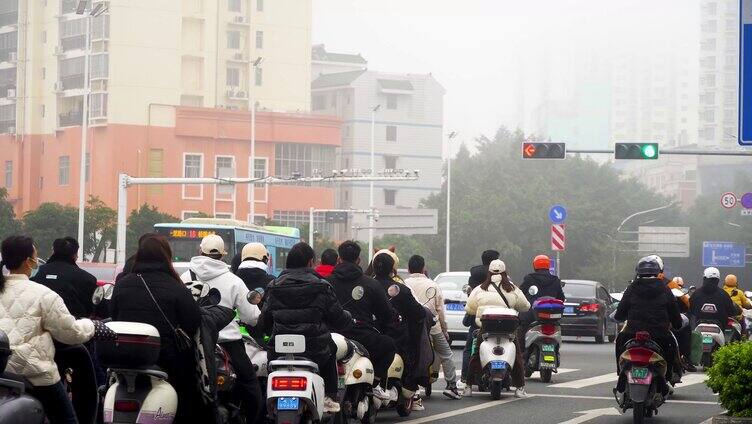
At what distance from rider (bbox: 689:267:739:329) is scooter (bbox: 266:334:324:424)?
492 inches

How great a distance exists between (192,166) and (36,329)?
9253 centimetres

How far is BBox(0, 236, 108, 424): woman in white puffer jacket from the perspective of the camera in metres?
8.56

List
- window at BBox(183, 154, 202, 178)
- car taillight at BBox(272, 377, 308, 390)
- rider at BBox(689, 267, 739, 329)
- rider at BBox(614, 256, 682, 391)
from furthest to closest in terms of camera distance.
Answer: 1. window at BBox(183, 154, 202, 178)
2. rider at BBox(689, 267, 739, 329)
3. rider at BBox(614, 256, 682, 391)
4. car taillight at BBox(272, 377, 308, 390)

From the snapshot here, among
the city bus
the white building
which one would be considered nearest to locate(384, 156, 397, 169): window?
the white building

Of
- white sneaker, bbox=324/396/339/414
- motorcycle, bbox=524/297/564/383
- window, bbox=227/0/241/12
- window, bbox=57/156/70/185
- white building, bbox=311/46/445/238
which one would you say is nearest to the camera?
white sneaker, bbox=324/396/339/414

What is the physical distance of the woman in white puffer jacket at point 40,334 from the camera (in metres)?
8.56

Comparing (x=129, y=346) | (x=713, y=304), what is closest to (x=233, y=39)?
(x=713, y=304)

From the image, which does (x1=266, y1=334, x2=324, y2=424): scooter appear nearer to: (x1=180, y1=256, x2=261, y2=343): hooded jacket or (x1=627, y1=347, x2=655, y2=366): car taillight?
(x1=180, y1=256, x2=261, y2=343): hooded jacket

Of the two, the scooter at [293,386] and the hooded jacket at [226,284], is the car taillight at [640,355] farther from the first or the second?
the hooded jacket at [226,284]

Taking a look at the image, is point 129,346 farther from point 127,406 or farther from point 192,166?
point 192,166

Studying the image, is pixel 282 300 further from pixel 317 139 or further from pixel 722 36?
pixel 722 36

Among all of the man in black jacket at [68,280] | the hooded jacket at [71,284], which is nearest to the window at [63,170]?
the man in black jacket at [68,280]

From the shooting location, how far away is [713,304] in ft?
75.4

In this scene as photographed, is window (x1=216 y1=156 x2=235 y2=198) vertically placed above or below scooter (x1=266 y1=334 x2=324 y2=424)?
above
